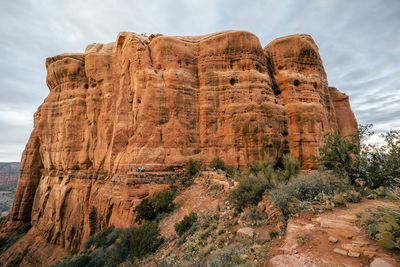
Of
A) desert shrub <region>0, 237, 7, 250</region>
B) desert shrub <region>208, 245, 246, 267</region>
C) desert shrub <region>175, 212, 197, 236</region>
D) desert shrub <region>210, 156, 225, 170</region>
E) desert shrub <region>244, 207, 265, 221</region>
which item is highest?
desert shrub <region>210, 156, 225, 170</region>

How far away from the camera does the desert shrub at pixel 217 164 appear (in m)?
15.6

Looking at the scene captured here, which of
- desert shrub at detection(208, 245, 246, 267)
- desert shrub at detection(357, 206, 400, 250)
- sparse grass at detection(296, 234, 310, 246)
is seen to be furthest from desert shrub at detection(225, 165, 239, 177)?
desert shrub at detection(357, 206, 400, 250)

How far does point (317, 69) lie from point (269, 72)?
16.0ft

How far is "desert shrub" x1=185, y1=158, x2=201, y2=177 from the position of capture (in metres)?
15.1

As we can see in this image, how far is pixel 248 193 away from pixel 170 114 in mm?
10862

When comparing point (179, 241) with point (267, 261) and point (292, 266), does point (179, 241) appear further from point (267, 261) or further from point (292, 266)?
point (292, 266)

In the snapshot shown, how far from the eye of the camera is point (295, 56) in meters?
19.0

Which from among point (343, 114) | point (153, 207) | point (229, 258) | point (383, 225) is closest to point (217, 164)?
point (153, 207)

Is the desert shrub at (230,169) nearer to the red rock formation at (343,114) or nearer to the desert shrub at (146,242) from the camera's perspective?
the desert shrub at (146,242)

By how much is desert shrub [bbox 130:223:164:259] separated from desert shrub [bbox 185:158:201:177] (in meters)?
6.46

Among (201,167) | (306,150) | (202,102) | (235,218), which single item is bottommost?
(235,218)

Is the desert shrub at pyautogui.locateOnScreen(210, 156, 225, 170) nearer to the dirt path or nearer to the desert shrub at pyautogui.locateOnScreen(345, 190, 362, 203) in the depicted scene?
the desert shrub at pyautogui.locateOnScreen(345, 190, 362, 203)

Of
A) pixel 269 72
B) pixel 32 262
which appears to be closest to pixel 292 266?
pixel 269 72

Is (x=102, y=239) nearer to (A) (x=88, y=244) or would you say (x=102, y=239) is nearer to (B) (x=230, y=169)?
(A) (x=88, y=244)
